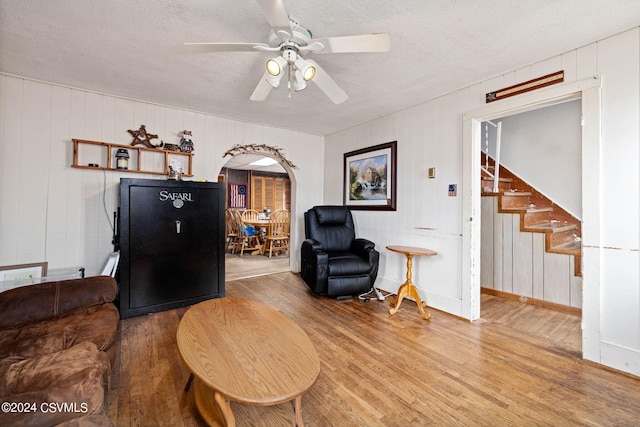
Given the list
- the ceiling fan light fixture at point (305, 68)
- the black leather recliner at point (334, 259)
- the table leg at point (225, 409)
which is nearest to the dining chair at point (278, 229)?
the black leather recliner at point (334, 259)

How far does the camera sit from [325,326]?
2.55 meters

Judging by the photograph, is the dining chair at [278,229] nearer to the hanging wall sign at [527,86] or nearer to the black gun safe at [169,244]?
the black gun safe at [169,244]

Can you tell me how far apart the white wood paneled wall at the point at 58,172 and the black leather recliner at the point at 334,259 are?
1850 mm

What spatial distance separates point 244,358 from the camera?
4.25 ft

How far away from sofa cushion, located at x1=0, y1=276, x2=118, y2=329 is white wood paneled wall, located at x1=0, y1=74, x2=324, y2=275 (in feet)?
2.94

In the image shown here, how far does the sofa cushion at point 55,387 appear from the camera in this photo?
90cm

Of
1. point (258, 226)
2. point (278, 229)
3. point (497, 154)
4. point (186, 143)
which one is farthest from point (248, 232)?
point (497, 154)

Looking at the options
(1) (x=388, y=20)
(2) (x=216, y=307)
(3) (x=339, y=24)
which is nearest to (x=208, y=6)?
(3) (x=339, y=24)

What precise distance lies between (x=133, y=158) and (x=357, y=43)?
2986 mm

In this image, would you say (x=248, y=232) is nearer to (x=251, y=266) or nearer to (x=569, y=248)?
(x=251, y=266)

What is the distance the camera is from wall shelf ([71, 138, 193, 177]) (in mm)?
2947

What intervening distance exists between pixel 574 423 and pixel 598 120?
201 centimetres

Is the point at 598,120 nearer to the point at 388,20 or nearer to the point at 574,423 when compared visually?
the point at 388,20

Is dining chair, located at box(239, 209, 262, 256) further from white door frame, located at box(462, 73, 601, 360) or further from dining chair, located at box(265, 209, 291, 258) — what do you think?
white door frame, located at box(462, 73, 601, 360)
